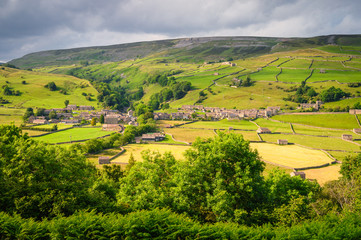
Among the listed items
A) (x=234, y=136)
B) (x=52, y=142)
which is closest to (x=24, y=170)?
(x=234, y=136)

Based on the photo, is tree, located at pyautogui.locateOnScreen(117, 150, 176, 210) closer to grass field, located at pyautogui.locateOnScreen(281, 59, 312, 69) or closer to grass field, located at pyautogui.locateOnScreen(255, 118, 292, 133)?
grass field, located at pyautogui.locateOnScreen(255, 118, 292, 133)

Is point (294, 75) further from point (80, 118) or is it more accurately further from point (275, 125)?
point (80, 118)

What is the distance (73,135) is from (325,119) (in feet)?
339

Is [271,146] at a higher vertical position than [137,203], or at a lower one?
lower

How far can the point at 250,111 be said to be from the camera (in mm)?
122688

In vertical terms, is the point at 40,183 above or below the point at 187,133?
above

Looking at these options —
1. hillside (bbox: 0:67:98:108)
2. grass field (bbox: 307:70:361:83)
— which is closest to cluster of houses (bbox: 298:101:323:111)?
grass field (bbox: 307:70:361:83)

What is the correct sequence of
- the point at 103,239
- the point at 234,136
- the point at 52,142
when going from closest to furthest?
the point at 103,239 → the point at 234,136 → the point at 52,142

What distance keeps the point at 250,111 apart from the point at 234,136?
102987mm

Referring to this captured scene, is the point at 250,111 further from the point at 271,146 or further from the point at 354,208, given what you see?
the point at 354,208

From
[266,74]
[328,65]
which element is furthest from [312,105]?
[328,65]

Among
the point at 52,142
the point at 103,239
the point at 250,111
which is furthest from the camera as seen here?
the point at 250,111

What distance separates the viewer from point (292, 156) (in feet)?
203

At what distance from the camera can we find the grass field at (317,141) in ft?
228
